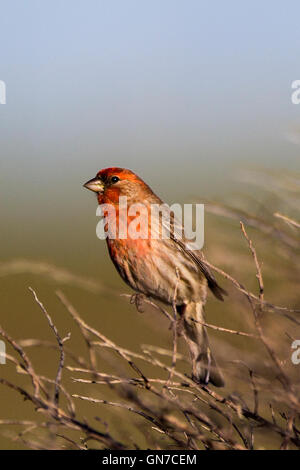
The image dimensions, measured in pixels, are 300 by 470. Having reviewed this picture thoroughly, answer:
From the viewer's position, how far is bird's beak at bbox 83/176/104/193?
4.47 metres

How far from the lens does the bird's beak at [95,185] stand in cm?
447

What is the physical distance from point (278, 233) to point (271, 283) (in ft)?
2.06

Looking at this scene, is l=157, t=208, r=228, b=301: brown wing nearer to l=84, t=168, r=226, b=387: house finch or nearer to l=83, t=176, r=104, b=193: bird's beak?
l=84, t=168, r=226, b=387: house finch

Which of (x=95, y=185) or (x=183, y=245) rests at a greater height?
(x=95, y=185)

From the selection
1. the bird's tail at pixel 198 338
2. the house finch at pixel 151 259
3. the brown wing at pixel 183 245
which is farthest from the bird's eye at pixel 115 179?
the bird's tail at pixel 198 338

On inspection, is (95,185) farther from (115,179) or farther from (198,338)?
(198,338)

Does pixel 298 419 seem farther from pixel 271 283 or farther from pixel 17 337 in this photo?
pixel 17 337

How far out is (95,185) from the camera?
14.7 feet

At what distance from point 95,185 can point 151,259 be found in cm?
63

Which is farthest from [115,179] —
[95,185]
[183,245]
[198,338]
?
[198,338]

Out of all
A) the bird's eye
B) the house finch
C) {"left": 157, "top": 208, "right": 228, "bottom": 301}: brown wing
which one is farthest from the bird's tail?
the bird's eye

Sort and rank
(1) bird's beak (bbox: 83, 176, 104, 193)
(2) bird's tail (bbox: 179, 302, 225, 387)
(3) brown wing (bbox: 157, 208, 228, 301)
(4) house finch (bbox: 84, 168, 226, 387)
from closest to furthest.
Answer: (2) bird's tail (bbox: 179, 302, 225, 387), (4) house finch (bbox: 84, 168, 226, 387), (3) brown wing (bbox: 157, 208, 228, 301), (1) bird's beak (bbox: 83, 176, 104, 193)

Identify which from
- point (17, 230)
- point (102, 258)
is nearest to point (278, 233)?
point (102, 258)
